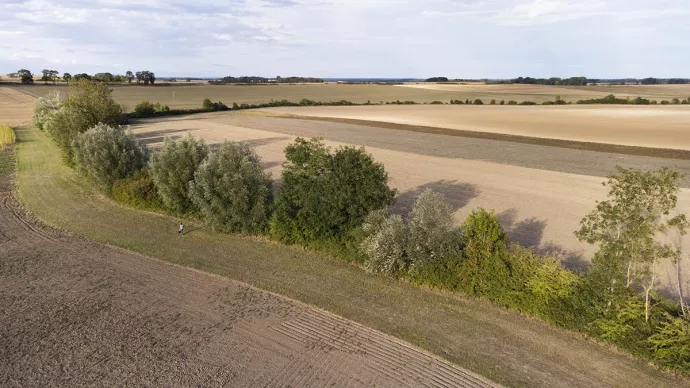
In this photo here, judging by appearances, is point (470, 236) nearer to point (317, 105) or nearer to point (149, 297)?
point (149, 297)

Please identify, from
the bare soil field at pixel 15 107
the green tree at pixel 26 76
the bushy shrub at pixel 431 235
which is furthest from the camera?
the green tree at pixel 26 76

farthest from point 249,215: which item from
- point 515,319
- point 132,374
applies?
point 515,319

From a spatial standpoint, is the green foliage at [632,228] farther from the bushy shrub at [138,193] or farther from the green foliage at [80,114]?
the green foliage at [80,114]

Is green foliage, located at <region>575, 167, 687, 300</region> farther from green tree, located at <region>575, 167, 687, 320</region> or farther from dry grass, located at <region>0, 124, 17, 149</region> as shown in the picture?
dry grass, located at <region>0, 124, 17, 149</region>

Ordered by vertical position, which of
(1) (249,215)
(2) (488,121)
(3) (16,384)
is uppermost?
(2) (488,121)

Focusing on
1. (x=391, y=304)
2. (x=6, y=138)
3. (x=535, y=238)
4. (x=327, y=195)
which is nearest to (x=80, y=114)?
(x=6, y=138)

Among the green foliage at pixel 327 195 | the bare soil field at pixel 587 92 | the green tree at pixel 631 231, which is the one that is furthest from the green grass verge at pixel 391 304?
the bare soil field at pixel 587 92

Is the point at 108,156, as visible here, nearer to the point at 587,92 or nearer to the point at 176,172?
the point at 176,172

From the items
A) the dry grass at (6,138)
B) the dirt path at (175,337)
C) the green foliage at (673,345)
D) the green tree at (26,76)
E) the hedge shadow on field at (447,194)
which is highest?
the green tree at (26,76)
